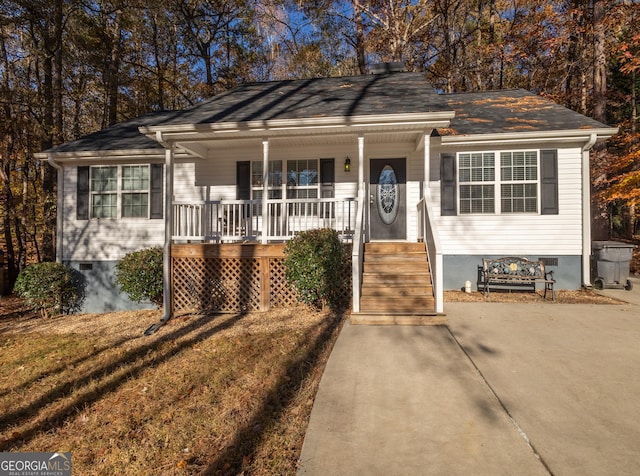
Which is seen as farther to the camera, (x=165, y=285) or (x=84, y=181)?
(x=84, y=181)

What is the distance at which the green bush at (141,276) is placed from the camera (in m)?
6.87

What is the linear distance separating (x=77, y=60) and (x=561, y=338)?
62.4 feet

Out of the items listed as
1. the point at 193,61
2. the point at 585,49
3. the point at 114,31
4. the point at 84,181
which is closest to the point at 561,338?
the point at 84,181

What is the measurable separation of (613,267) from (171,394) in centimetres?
944

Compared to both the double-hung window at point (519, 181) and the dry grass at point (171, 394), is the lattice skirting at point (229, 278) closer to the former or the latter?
the dry grass at point (171, 394)

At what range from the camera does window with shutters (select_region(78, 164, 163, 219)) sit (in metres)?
8.47

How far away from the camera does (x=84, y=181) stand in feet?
28.4

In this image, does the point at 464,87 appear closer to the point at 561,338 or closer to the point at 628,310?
the point at 628,310

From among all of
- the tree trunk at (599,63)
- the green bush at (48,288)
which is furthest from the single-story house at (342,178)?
the tree trunk at (599,63)

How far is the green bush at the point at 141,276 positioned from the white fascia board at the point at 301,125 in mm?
2630

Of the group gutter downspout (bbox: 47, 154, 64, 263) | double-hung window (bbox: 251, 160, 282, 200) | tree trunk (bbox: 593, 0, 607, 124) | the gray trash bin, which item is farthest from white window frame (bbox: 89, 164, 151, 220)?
tree trunk (bbox: 593, 0, 607, 124)

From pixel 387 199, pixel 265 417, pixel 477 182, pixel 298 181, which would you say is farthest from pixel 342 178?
pixel 265 417

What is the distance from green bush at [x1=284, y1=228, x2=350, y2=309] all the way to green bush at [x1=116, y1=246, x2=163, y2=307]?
3020 millimetres

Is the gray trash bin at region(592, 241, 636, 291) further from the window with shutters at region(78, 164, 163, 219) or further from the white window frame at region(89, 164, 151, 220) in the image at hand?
the white window frame at region(89, 164, 151, 220)
